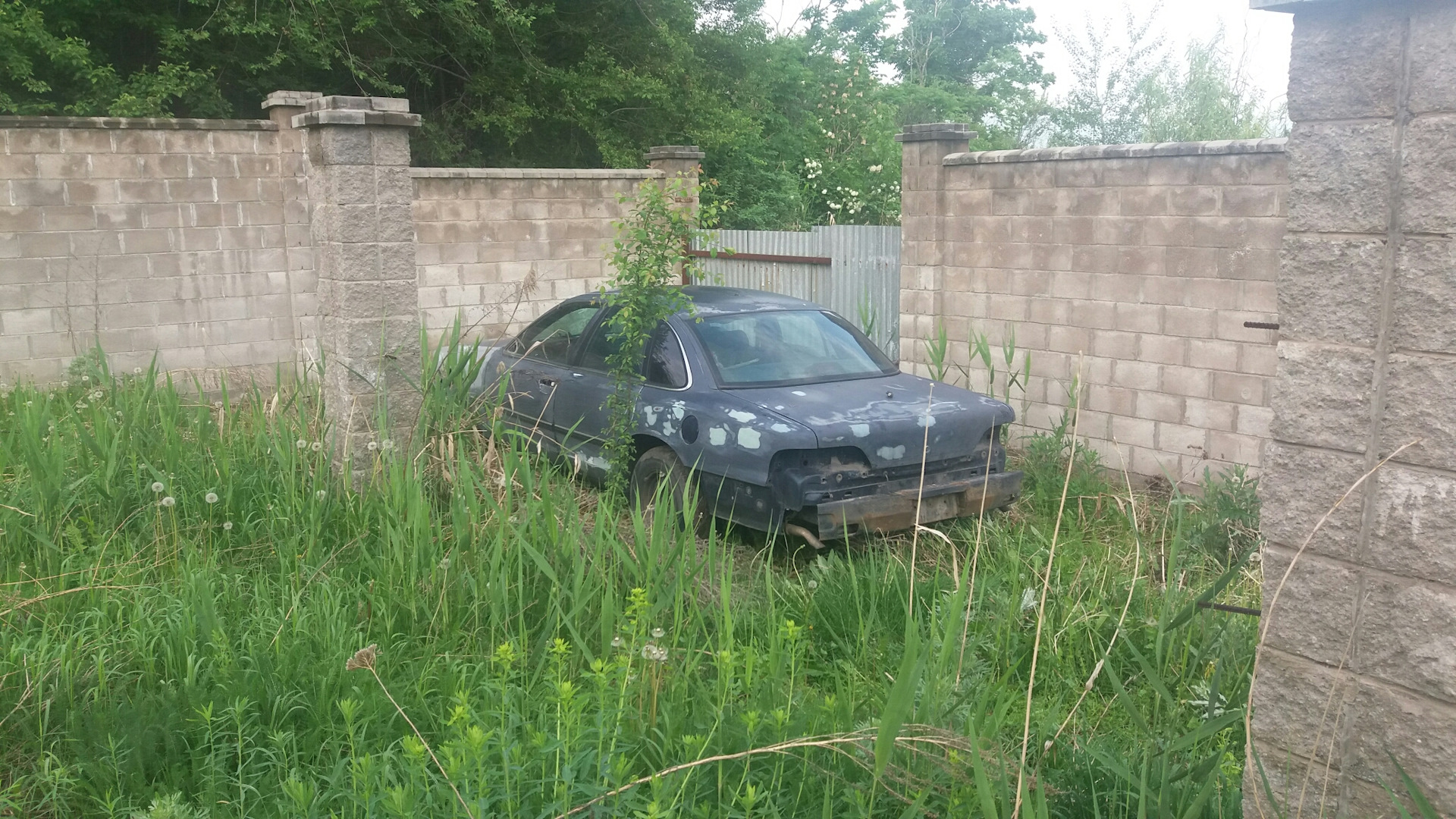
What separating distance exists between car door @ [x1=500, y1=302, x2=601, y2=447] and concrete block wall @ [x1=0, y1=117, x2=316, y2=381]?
12.5ft

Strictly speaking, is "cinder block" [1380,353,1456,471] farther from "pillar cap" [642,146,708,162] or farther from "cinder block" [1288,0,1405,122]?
"pillar cap" [642,146,708,162]

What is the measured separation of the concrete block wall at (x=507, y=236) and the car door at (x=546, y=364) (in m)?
2.99

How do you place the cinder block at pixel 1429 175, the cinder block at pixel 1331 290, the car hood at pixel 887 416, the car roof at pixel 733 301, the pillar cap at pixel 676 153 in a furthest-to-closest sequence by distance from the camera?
1. the pillar cap at pixel 676 153
2. the car roof at pixel 733 301
3. the car hood at pixel 887 416
4. the cinder block at pixel 1331 290
5. the cinder block at pixel 1429 175

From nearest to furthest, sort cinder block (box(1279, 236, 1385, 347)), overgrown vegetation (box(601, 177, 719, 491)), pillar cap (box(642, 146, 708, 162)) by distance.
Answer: cinder block (box(1279, 236, 1385, 347)) < overgrown vegetation (box(601, 177, 719, 491)) < pillar cap (box(642, 146, 708, 162))

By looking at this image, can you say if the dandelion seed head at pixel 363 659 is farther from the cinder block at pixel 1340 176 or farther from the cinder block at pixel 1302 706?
the cinder block at pixel 1340 176

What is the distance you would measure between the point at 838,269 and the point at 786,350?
3.79 meters

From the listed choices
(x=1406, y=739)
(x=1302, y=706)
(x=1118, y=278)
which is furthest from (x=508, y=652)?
(x=1118, y=278)

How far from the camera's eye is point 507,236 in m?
11.2

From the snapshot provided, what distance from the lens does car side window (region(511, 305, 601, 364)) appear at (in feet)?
23.4

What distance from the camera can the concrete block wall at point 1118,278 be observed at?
7145mm

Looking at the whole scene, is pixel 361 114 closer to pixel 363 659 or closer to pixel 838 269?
pixel 363 659

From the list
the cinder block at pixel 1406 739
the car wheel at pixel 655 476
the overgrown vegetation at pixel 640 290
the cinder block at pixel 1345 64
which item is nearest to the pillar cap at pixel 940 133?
the overgrown vegetation at pixel 640 290

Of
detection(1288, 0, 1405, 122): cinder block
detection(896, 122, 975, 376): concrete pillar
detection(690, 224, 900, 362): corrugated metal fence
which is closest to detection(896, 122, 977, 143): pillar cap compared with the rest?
detection(896, 122, 975, 376): concrete pillar

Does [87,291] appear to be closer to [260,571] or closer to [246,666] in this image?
[260,571]
